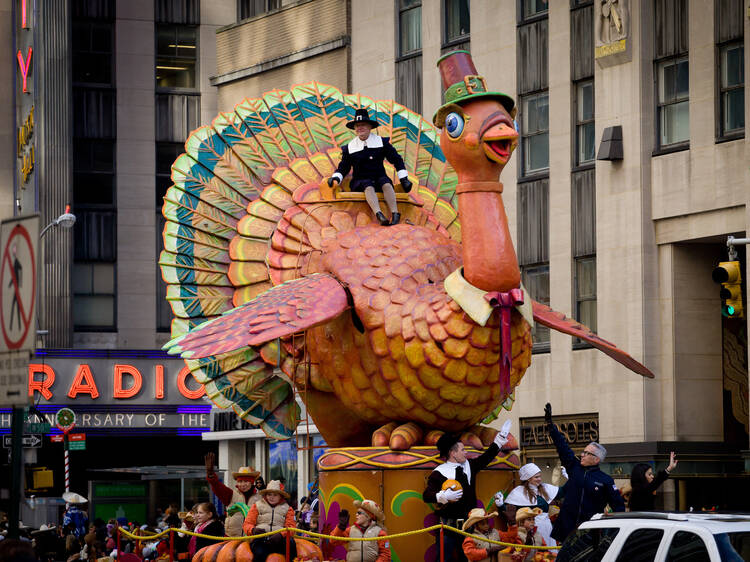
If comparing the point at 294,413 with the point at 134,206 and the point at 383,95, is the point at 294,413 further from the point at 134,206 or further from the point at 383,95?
the point at 134,206

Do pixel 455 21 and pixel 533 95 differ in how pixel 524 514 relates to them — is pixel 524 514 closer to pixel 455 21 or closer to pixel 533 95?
pixel 533 95

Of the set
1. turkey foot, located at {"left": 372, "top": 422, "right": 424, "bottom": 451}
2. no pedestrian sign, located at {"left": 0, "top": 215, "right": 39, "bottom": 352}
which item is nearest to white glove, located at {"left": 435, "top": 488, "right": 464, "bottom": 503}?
turkey foot, located at {"left": 372, "top": 422, "right": 424, "bottom": 451}

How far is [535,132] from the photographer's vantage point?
33594mm

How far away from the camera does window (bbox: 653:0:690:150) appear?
29562 millimetres

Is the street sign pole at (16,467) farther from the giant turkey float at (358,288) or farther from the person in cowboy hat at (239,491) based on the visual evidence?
the person in cowboy hat at (239,491)

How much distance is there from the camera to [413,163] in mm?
20297

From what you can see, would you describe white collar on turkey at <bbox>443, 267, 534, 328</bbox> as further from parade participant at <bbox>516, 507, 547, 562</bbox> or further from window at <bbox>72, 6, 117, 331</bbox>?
window at <bbox>72, 6, 117, 331</bbox>

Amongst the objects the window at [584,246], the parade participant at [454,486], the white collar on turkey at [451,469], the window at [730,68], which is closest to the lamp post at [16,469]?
the parade participant at [454,486]

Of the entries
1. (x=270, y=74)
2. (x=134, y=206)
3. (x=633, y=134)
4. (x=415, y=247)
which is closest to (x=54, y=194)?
(x=134, y=206)

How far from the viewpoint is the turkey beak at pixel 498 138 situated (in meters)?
15.5

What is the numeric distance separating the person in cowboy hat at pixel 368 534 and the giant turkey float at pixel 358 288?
16.2 inches

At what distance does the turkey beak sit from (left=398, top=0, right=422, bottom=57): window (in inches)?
869

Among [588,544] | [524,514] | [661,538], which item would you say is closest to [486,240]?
[524,514]

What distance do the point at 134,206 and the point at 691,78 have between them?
27592 millimetres
